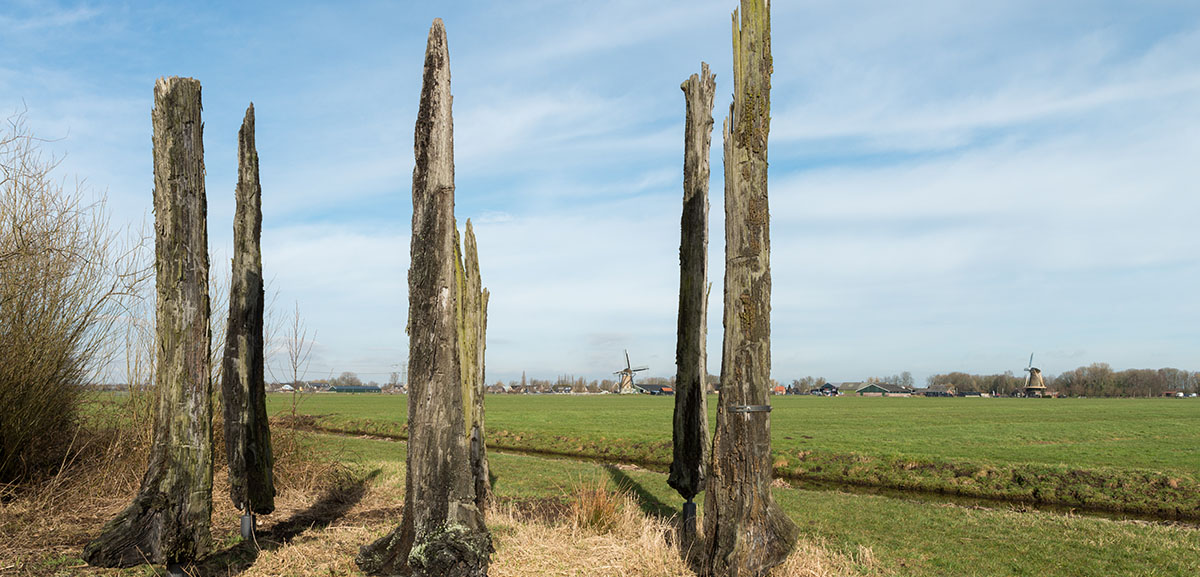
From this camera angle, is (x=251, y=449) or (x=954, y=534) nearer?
(x=251, y=449)

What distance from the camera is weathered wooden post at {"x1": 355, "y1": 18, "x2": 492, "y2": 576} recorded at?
6.92 meters

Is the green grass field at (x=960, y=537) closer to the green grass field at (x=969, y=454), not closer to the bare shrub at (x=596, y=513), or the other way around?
the bare shrub at (x=596, y=513)

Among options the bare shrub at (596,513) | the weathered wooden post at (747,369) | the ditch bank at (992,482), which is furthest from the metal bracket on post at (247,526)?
the weathered wooden post at (747,369)

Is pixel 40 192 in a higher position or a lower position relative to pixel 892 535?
higher

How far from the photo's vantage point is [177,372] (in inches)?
286

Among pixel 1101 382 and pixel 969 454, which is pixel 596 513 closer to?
pixel 969 454

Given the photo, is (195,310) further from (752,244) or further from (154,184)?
(752,244)

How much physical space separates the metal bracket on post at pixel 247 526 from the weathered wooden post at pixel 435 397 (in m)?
2.77

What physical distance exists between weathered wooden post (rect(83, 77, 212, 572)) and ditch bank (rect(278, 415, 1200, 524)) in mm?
5737

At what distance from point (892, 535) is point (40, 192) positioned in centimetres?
1417

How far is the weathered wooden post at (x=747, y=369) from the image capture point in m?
7.16

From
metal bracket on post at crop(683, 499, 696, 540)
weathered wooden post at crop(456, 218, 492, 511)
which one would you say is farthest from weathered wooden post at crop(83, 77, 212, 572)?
metal bracket on post at crop(683, 499, 696, 540)

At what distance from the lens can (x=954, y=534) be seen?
1056 cm

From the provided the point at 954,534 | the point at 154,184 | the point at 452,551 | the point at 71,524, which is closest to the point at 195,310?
the point at 154,184
